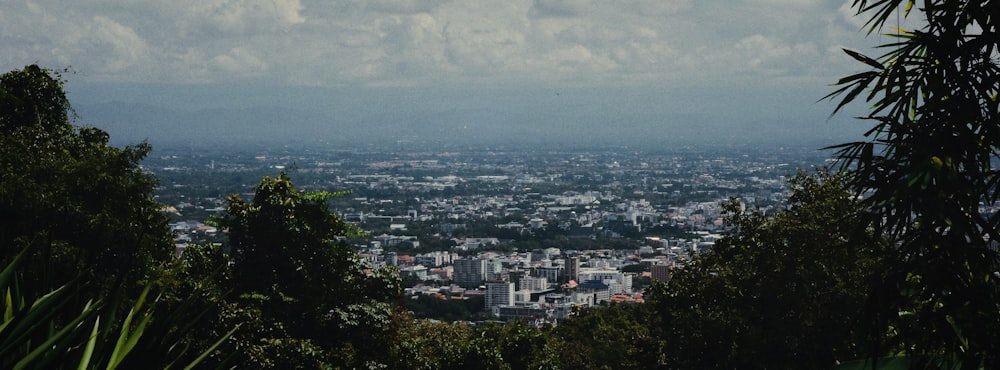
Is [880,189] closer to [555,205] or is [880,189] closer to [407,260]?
[407,260]

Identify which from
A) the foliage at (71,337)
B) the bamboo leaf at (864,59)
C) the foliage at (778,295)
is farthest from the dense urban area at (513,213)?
the foliage at (71,337)

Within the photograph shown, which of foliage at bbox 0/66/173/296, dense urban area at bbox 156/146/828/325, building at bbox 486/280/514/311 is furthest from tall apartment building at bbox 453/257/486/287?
foliage at bbox 0/66/173/296

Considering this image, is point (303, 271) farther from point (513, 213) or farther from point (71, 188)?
point (513, 213)

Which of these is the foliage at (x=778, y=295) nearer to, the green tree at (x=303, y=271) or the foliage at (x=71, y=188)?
the green tree at (x=303, y=271)

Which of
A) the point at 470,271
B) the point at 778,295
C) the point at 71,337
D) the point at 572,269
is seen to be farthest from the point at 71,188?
the point at 572,269

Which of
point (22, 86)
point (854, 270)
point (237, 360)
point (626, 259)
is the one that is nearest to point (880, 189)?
point (854, 270)

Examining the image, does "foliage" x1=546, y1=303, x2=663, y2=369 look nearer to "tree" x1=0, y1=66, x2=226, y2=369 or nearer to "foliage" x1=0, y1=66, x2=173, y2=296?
"tree" x1=0, y1=66, x2=226, y2=369
